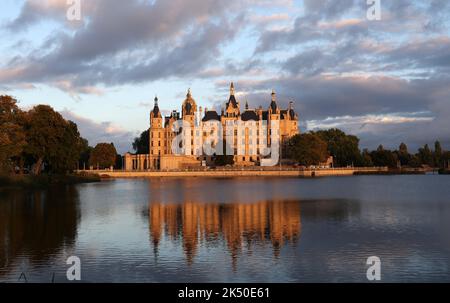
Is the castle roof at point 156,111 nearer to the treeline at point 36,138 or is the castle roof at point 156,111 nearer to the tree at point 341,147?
the tree at point 341,147

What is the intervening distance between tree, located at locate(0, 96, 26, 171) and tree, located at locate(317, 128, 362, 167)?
330ft

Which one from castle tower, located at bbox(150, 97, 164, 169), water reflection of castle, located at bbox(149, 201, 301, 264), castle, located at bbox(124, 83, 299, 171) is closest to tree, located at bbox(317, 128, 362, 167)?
castle, located at bbox(124, 83, 299, 171)

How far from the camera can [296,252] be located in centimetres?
2066

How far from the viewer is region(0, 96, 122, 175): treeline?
5897cm

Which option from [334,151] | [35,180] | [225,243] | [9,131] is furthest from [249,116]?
[225,243]

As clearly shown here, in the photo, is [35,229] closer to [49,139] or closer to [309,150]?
[49,139]

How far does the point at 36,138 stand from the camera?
2717 inches

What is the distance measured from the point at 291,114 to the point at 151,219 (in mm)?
A: 131187

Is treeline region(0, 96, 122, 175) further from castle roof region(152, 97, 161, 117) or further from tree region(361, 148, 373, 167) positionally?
tree region(361, 148, 373, 167)

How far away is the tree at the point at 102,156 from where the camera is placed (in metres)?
131

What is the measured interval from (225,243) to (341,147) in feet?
428
